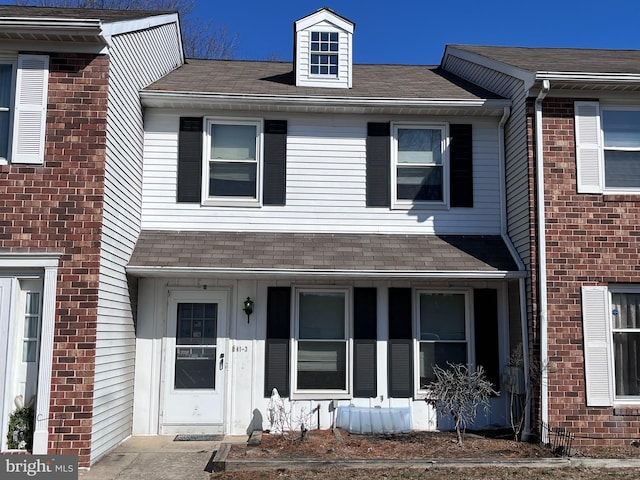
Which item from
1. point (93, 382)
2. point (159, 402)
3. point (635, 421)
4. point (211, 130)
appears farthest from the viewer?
point (211, 130)

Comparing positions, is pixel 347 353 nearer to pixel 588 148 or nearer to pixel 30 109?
pixel 588 148

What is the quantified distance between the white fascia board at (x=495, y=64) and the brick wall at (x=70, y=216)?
5.68 metres

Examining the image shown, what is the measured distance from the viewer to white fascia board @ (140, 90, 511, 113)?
8.78m

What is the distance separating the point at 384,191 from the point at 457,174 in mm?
1203

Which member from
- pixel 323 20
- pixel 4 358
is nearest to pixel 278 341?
pixel 4 358

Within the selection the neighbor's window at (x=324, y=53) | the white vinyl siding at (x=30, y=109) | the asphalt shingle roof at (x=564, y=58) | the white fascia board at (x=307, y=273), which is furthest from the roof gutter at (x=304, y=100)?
the white fascia board at (x=307, y=273)

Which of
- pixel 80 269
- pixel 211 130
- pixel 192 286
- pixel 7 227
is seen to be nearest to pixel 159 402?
pixel 192 286

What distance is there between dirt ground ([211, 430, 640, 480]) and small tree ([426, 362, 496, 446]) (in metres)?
0.31

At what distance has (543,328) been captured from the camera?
7.80 m

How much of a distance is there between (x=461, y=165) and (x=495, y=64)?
1.89 metres

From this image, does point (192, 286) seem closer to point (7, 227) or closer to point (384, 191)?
point (7, 227)

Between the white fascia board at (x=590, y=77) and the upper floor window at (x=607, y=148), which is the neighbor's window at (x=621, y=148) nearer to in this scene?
the upper floor window at (x=607, y=148)

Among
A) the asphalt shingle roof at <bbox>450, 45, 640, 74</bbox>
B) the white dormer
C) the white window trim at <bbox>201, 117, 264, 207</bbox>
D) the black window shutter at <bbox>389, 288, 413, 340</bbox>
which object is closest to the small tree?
the black window shutter at <bbox>389, 288, 413, 340</bbox>

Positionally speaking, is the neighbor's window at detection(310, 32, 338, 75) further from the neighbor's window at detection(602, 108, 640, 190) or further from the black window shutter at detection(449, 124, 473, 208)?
the neighbor's window at detection(602, 108, 640, 190)
